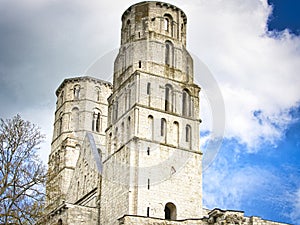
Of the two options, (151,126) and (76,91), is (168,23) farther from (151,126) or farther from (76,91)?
(76,91)

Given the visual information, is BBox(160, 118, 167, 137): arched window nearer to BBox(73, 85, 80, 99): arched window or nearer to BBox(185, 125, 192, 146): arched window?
BBox(185, 125, 192, 146): arched window

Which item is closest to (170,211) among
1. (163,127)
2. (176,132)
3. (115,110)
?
(176,132)

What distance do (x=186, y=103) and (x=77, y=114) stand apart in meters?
21.5

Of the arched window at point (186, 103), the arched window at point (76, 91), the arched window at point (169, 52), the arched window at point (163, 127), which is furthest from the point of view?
the arched window at point (76, 91)

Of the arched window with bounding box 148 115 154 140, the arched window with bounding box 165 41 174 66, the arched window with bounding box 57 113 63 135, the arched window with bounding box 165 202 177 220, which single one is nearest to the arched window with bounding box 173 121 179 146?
the arched window with bounding box 148 115 154 140

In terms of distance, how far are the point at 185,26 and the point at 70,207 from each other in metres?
17.8

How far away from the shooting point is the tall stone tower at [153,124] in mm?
38281

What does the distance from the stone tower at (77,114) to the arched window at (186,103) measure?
1669cm

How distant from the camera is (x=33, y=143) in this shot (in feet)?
87.4

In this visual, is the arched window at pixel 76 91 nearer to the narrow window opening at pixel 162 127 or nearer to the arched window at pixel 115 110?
the arched window at pixel 115 110

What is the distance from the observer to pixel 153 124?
40375 millimetres

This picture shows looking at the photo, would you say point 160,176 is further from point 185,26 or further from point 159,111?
point 185,26

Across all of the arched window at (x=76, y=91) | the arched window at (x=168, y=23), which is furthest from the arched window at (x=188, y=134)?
the arched window at (x=76, y=91)

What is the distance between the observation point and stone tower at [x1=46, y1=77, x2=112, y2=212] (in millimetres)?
58531
